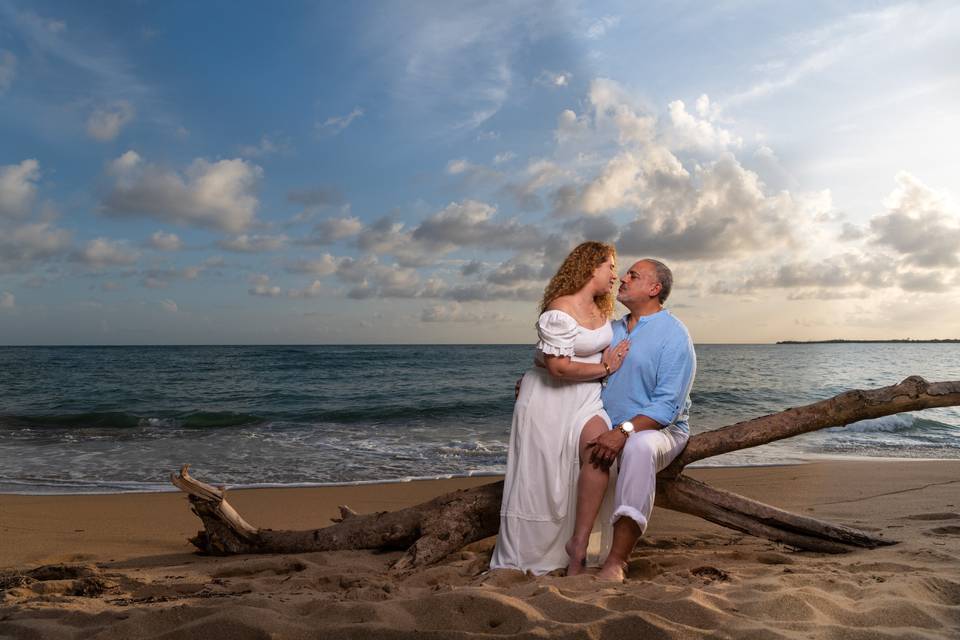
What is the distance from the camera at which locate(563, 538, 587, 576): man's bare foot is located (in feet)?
13.6

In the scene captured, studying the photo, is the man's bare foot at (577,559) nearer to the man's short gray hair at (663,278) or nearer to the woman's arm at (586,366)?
the woman's arm at (586,366)

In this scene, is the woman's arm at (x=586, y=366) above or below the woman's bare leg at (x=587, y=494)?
above

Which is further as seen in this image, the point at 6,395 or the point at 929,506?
the point at 6,395

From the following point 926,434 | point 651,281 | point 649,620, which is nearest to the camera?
point 649,620

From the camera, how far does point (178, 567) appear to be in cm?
486

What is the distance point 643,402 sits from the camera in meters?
4.27

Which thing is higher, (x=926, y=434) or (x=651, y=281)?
(x=651, y=281)

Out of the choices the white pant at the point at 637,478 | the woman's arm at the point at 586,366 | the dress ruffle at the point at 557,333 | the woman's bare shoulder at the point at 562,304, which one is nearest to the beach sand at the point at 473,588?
the white pant at the point at 637,478

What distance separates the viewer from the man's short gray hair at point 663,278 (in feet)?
14.7

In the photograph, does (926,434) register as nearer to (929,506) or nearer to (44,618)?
(929,506)

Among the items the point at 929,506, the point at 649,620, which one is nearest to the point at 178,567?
the point at 649,620

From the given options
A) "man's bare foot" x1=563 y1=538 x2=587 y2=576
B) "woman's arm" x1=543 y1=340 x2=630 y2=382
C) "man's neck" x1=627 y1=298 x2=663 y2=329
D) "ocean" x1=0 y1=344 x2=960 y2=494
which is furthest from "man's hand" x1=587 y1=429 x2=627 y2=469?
"ocean" x1=0 y1=344 x2=960 y2=494

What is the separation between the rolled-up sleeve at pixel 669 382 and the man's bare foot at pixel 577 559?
36.9 inches

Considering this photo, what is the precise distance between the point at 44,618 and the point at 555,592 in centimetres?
255
